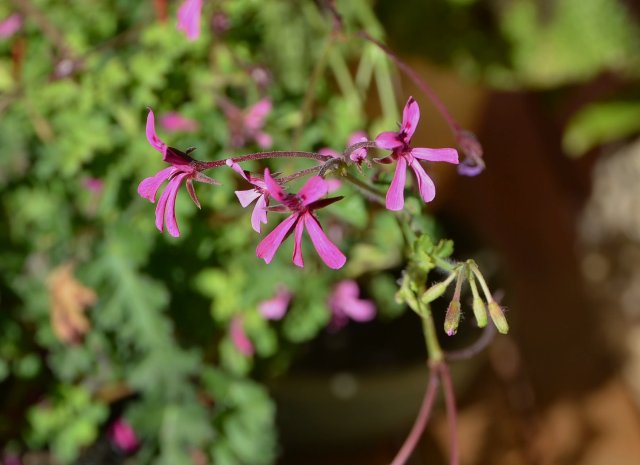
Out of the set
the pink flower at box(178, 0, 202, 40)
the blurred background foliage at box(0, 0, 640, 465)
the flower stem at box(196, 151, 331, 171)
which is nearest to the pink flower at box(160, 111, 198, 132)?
the blurred background foliage at box(0, 0, 640, 465)

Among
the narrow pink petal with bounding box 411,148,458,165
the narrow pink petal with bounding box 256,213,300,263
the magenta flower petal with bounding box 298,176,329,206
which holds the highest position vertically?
the magenta flower petal with bounding box 298,176,329,206

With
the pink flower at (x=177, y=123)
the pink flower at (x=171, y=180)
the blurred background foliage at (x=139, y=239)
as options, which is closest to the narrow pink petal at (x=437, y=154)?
the pink flower at (x=171, y=180)

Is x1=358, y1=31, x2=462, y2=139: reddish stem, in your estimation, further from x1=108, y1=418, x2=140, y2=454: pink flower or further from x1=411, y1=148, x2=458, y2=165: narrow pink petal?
x1=108, y1=418, x2=140, y2=454: pink flower

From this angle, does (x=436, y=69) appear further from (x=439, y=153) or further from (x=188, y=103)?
(x=439, y=153)

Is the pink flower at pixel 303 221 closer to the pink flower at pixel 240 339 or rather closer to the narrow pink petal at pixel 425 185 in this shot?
the narrow pink petal at pixel 425 185

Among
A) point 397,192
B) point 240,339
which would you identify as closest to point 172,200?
point 397,192

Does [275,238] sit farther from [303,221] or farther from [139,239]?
[139,239]

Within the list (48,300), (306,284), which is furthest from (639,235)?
(48,300)
